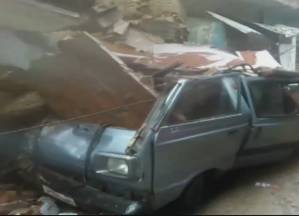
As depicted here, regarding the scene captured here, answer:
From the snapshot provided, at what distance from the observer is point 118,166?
13.4 ft

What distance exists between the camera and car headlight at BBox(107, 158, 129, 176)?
4012 mm

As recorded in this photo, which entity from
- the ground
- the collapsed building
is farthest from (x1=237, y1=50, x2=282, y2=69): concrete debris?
the ground

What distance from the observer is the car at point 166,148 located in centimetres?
406

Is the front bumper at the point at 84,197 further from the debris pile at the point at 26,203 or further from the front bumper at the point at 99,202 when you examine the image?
the debris pile at the point at 26,203

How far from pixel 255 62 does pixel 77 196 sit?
5.31m

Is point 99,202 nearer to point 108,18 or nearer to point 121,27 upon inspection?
point 121,27

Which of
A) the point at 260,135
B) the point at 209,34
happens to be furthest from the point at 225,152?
the point at 209,34

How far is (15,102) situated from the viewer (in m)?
6.14

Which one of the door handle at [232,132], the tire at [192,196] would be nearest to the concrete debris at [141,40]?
the door handle at [232,132]

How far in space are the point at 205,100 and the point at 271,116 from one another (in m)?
1.30

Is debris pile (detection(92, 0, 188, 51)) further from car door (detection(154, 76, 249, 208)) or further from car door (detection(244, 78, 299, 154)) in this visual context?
car door (detection(154, 76, 249, 208))

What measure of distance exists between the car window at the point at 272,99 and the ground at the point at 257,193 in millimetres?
745

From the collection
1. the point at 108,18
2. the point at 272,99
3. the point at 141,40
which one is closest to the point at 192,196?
the point at 272,99

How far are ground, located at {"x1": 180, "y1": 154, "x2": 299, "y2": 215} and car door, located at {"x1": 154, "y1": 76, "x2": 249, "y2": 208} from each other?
40 centimetres
